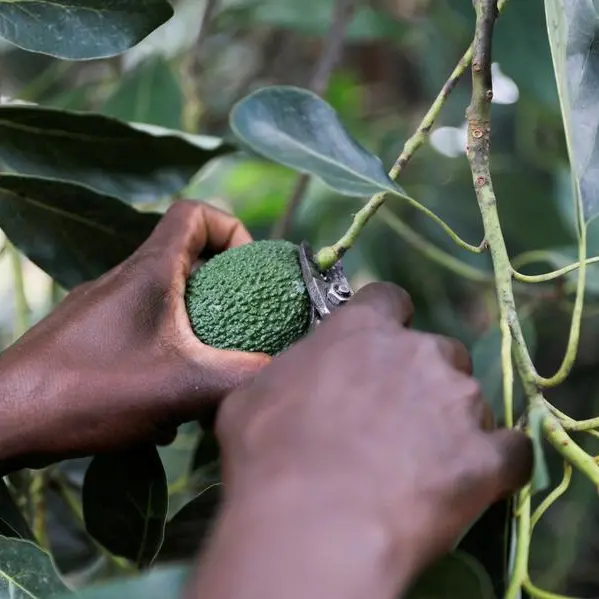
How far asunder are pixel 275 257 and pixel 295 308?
Answer: 0.15 ft

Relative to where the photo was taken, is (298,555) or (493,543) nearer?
(298,555)

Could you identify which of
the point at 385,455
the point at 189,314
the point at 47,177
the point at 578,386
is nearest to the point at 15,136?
the point at 47,177

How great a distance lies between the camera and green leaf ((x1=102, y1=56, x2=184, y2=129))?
3.28ft

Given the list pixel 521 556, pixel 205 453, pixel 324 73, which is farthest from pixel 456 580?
pixel 324 73

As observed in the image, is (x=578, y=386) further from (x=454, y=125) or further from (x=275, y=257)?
(x=275, y=257)

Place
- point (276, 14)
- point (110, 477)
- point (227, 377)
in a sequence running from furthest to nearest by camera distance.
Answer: point (276, 14), point (110, 477), point (227, 377)

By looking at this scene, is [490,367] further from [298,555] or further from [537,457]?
[298,555]

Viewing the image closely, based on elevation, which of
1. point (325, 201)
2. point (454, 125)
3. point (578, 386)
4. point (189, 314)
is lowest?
point (578, 386)

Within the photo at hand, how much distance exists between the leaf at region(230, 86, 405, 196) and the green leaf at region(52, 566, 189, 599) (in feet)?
0.99

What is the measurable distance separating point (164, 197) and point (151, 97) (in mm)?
292

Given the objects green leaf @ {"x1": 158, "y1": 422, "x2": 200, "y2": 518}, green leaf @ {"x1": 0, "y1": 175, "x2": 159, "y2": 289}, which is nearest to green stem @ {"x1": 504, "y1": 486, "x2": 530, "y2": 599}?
green leaf @ {"x1": 0, "y1": 175, "x2": 159, "y2": 289}

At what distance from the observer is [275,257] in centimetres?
59

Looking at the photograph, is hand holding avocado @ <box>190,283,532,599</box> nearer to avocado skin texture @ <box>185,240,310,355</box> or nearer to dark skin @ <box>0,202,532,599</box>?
dark skin @ <box>0,202,532,599</box>

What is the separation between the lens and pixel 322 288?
0.57m
